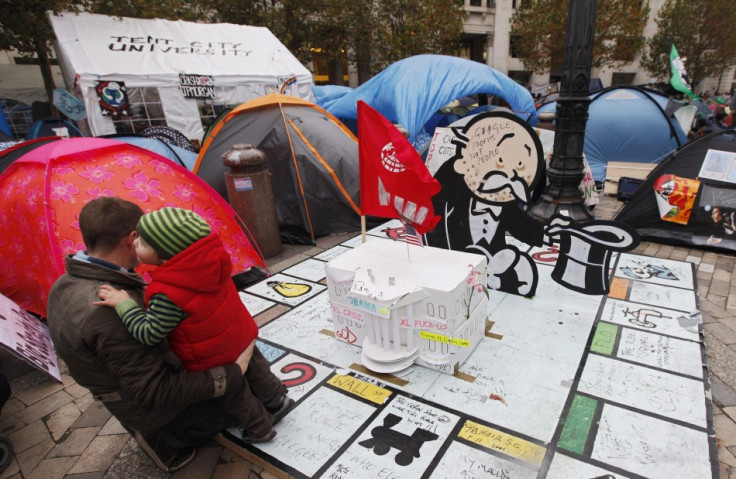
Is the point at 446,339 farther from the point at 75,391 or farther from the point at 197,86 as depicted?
the point at 197,86

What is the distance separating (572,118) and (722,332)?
2.74 metres

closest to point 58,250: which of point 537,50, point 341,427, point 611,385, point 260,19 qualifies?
point 341,427

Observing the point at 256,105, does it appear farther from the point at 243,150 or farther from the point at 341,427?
the point at 341,427

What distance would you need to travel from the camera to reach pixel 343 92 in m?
12.7

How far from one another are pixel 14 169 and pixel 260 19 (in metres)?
14.7

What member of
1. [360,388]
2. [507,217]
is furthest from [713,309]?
[360,388]

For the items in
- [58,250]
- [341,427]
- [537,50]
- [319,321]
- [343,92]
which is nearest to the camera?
[341,427]

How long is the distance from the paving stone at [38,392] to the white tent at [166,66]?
6.09 meters

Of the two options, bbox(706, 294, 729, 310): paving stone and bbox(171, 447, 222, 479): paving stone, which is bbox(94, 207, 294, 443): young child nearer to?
bbox(171, 447, 222, 479): paving stone

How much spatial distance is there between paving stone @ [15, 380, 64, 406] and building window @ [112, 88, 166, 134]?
7.09 metres

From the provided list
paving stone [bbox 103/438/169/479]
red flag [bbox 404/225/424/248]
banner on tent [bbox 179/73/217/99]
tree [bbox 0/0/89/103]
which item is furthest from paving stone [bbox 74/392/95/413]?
tree [bbox 0/0/89/103]

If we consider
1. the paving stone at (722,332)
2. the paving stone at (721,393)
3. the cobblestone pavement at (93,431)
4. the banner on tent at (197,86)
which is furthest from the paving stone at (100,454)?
the banner on tent at (197,86)

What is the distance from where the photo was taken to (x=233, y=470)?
228 cm

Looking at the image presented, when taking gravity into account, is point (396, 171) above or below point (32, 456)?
above
